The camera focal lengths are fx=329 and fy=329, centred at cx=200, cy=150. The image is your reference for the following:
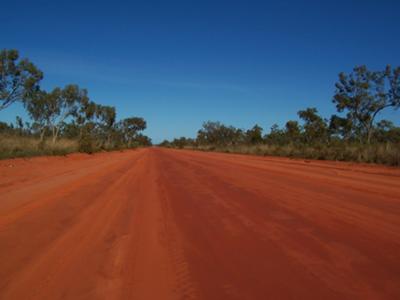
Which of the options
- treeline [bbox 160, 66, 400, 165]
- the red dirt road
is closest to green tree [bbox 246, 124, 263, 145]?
treeline [bbox 160, 66, 400, 165]

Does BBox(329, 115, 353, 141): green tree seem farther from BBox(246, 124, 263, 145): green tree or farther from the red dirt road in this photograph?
the red dirt road

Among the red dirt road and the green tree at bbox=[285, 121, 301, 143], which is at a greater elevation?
the green tree at bbox=[285, 121, 301, 143]

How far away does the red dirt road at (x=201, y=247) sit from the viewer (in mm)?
2980

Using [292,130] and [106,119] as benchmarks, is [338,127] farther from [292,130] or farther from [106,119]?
[106,119]

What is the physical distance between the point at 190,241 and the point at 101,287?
60.3 inches

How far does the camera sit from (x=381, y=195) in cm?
782

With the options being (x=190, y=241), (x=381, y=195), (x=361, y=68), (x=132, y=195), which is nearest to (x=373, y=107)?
(x=361, y=68)

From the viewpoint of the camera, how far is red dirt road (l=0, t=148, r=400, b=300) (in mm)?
2980

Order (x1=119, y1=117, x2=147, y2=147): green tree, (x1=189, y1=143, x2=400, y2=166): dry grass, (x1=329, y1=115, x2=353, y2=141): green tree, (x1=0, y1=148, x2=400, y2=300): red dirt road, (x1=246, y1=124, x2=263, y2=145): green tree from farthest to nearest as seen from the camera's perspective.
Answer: (x1=119, y1=117, x2=147, y2=147): green tree
(x1=246, y1=124, x2=263, y2=145): green tree
(x1=329, y1=115, x2=353, y2=141): green tree
(x1=189, y1=143, x2=400, y2=166): dry grass
(x1=0, y1=148, x2=400, y2=300): red dirt road

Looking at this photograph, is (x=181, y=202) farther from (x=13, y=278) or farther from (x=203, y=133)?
(x=203, y=133)

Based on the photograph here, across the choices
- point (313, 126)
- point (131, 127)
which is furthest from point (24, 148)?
point (131, 127)

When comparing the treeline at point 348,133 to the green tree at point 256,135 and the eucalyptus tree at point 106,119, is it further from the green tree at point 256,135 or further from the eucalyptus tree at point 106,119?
the eucalyptus tree at point 106,119

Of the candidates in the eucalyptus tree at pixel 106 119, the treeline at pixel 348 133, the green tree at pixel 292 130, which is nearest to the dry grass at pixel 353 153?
the treeline at pixel 348 133

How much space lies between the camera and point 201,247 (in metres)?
4.11
